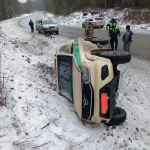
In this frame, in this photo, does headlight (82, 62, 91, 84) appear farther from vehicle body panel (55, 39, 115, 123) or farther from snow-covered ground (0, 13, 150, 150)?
snow-covered ground (0, 13, 150, 150)

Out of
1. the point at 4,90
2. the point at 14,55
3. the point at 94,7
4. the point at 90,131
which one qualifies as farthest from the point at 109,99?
the point at 94,7

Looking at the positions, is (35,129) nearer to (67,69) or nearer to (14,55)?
(67,69)

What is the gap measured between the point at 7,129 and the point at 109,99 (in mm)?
1778

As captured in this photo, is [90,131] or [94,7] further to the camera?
[94,7]

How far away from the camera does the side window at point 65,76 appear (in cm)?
508

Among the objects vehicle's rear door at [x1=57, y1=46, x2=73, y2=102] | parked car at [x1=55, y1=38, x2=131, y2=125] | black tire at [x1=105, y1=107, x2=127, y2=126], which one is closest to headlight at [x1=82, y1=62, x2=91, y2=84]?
parked car at [x1=55, y1=38, x2=131, y2=125]

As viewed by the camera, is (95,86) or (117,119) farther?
(117,119)

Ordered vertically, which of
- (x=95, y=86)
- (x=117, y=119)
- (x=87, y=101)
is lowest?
(x=117, y=119)

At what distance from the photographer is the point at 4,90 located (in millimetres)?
5270

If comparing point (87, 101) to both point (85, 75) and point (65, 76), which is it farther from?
point (65, 76)

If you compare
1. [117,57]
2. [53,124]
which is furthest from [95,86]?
[53,124]

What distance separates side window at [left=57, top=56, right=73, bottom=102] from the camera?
508 cm

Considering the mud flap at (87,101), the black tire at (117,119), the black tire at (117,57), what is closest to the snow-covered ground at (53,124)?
the black tire at (117,119)

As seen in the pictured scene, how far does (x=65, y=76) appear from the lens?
530 centimetres
